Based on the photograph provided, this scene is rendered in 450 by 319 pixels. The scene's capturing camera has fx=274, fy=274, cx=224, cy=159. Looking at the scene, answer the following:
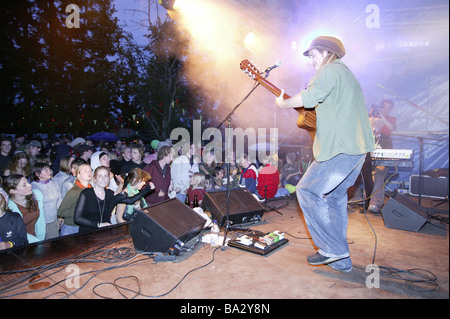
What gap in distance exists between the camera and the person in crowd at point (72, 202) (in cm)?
382

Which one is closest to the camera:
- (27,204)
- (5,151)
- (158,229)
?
(158,229)

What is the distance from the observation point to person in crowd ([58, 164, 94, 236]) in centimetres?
382

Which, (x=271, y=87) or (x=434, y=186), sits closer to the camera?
(x=271, y=87)

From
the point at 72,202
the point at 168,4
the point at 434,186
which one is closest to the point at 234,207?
the point at 72,202

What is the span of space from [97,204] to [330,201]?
3.01 metres

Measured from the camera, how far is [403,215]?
416 centimetres

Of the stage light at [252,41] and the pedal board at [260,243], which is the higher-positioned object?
the stage light at [252,41]

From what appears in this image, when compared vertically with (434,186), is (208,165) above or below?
above

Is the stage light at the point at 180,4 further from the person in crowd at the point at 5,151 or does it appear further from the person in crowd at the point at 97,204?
the person in crowd at the point at 5,151

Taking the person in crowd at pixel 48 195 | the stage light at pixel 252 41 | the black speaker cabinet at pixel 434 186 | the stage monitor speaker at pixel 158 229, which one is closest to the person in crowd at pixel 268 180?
the stage monitor speaker at pixel 158 229

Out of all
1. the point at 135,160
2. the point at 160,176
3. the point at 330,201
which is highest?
the point at 135,160

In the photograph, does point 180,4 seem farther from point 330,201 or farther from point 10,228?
point 330,201

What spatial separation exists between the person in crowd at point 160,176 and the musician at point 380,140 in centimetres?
408
